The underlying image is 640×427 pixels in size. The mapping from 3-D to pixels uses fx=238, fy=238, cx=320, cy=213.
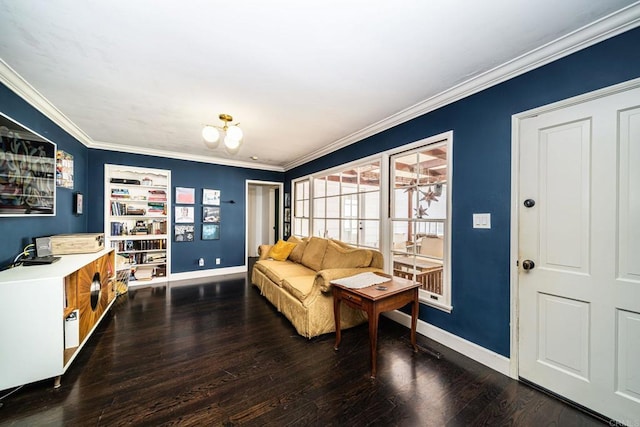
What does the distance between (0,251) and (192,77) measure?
7.13 feet

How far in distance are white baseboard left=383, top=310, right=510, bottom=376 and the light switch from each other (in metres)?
1.06

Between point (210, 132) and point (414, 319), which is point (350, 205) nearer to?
point (414, 319)

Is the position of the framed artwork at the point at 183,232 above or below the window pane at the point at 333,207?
below

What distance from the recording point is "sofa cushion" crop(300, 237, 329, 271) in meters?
3.47

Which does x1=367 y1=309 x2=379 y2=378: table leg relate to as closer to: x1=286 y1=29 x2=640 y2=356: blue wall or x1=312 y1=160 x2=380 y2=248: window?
x1=286 y1=29 x2=640 y2=356: blue wall

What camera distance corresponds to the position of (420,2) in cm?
133

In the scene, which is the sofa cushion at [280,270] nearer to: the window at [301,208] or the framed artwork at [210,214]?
the window at [301,208]

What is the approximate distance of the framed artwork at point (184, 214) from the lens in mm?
4621

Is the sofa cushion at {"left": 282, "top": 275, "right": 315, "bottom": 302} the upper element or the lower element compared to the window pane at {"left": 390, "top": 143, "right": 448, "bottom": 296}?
lower

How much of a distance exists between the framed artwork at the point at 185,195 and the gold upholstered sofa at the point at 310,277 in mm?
1995

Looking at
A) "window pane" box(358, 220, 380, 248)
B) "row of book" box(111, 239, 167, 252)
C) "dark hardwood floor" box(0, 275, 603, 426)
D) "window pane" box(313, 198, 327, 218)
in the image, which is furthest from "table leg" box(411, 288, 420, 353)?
"row of book" box(111, 239, 167, 252)

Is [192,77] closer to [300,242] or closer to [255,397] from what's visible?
[255,397]

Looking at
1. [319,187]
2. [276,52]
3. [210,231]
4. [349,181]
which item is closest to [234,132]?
[276,52]

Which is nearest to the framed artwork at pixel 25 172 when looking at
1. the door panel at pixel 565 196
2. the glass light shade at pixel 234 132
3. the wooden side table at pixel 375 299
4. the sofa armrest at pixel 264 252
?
the glass light shade at pixel 234 132
